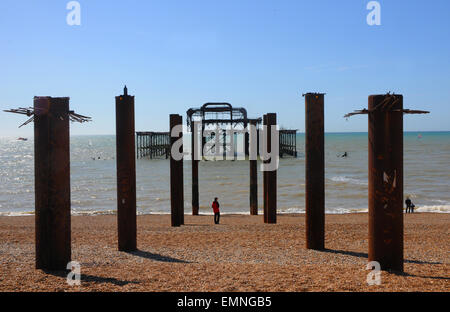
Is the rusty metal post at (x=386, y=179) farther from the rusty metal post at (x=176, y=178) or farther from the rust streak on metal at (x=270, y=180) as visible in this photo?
the rusty metal post at (x=176, y=178)

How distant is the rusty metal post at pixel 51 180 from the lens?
5.98 meters

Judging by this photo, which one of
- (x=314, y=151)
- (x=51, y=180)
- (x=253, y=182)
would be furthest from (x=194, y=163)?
(x=51, y=180)

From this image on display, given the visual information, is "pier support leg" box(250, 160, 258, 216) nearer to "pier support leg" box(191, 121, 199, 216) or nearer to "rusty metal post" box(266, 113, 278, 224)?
"pier support leg" box(191, 121, 199, 216)

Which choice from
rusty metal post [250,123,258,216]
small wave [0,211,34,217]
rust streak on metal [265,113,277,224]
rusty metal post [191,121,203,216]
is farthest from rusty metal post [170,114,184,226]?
small wave [0,211,34,217]

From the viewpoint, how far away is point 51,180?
5.98m

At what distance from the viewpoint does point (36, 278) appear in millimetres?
5527

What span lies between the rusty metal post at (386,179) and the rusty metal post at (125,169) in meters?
4.20

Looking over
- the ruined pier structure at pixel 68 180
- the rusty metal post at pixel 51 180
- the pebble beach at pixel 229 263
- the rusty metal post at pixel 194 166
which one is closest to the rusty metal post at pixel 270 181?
the pebble beach at pixel 229 263

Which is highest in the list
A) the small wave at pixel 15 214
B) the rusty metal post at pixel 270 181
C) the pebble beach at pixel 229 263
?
the rusty metal post at pixel 270 181

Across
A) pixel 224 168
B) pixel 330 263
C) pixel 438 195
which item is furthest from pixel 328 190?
pixel 330 263

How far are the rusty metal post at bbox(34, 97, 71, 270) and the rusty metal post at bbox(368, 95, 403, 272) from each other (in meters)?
4.37

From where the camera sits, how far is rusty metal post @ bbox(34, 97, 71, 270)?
19.6 ft

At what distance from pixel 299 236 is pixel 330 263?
101 inches

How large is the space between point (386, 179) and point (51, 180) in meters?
4.73
